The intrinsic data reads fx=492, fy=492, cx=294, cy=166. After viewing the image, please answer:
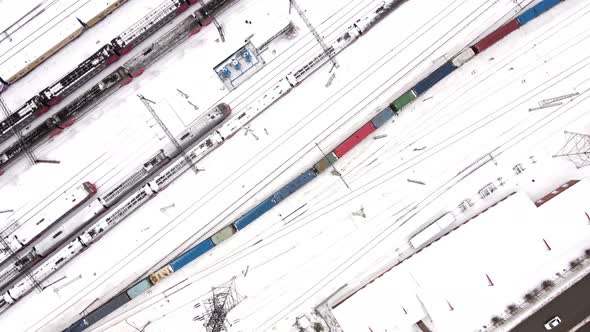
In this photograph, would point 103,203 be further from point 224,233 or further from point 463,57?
point 463,57

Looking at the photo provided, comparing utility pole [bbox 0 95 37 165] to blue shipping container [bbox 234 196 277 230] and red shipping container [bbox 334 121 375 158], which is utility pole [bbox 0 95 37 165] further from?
red shipping container [bbox 334 121 375 158]

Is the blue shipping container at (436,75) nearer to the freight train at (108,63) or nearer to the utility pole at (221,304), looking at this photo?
the freight train at (108,63)

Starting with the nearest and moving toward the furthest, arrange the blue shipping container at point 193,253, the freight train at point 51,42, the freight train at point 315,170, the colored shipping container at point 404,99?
1. the freight train at point 315,170
2. the colored shipping container at point 404,99
3. the blue shipping container at point 193,253
4. the freight train at point 51,42

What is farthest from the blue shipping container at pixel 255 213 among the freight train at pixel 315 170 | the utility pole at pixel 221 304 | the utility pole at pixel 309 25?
the utility pole at pixel 309 25

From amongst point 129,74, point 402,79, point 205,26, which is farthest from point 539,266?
point 129,74

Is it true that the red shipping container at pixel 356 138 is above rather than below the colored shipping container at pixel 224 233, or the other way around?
above

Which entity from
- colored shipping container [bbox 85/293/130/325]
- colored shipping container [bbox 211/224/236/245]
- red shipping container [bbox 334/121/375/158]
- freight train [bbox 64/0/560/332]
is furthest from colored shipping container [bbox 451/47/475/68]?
colored shipping container [bbox 85/293/130/325]

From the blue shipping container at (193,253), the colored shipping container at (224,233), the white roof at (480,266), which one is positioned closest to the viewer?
the white roof at (480,266)
